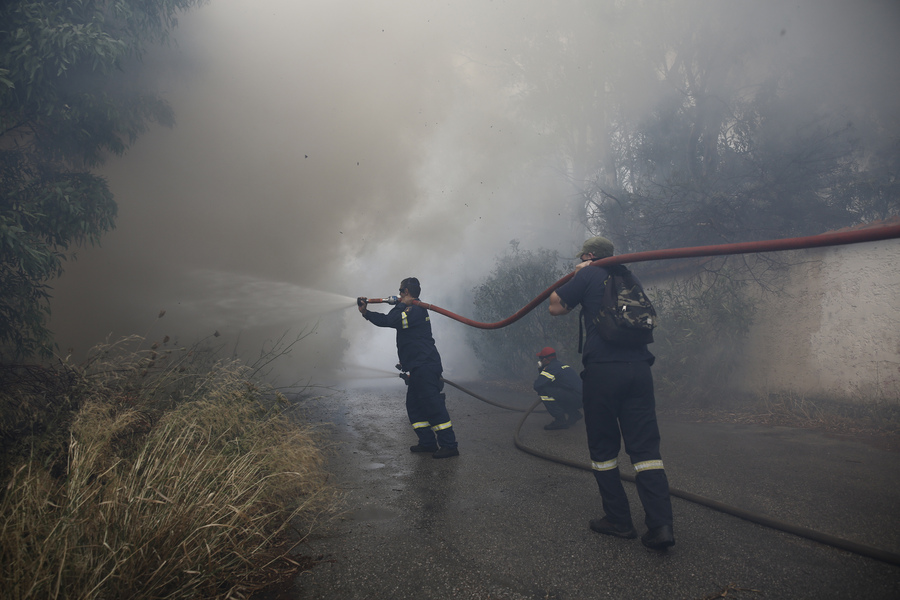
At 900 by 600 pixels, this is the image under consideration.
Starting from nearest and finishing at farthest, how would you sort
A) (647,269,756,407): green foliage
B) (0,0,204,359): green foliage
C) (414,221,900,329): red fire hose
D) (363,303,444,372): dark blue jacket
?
(414,221,900,329): red fire hose < (363,303,444,372): dark blue jacket < (0,0,204,359): green foliage < (647,269,756,407): green foliage

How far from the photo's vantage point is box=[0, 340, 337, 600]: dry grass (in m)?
1.61

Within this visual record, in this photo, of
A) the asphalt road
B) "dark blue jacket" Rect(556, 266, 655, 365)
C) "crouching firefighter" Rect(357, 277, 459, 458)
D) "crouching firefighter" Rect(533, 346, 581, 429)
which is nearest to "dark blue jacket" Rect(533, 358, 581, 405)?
"crouching firefighter" Rect(533, 346, 581, 429)

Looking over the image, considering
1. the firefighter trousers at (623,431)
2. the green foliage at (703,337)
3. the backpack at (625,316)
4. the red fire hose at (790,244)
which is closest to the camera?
the red fire hose at (790,244)

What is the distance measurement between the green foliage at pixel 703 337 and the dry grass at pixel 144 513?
17.6ft

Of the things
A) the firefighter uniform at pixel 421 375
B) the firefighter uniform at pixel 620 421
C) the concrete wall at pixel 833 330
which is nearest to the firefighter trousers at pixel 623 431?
the firefighter uniform at pixel 620 421

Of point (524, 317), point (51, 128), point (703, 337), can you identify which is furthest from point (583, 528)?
point (51, 128)

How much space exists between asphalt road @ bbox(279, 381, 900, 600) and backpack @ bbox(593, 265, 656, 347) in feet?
3.62

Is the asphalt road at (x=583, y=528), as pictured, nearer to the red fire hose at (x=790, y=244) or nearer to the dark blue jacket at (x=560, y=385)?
the dark blue jacket at (x=560, y=385)

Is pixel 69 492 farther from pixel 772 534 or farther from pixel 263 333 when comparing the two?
pixel 263 333

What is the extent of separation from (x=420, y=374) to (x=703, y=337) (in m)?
4.29

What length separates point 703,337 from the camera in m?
6.70

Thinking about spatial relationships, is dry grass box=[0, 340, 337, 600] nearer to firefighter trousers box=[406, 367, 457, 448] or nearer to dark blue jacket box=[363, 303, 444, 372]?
firefighter trousers box=[406, 367, 457, 448]

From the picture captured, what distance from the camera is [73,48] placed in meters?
5.20

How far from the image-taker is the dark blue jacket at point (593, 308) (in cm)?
278
